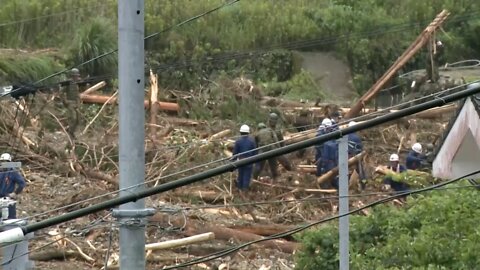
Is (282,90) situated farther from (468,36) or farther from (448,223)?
(448,223)

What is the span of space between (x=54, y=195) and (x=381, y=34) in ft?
80.1

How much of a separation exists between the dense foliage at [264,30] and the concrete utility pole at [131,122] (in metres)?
27.6

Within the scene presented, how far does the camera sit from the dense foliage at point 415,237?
11.3m

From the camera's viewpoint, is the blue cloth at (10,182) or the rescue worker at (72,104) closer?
the blue cloth at (10,182)

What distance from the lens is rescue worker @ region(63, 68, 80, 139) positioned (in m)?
24.6

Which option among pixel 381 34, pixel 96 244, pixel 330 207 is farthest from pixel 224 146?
pixel 381 34

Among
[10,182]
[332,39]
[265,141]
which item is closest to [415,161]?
[265,141]

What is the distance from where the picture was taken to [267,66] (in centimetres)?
3994

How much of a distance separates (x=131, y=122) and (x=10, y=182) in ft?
38.8

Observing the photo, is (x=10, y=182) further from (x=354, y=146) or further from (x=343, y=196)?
(x=343, y=196)

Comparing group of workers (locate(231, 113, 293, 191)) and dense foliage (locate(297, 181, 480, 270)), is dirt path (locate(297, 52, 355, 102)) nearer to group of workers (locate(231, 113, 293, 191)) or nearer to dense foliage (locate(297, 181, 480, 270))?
group of workers (locate(231, 113, 293, 191))

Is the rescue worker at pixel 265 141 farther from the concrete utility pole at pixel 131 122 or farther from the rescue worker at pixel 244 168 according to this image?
the concrete utility pole at pixel 131 122

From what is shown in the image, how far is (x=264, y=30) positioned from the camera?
139 ft

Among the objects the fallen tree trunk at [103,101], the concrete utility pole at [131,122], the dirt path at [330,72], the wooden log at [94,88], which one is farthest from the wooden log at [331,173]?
the dirt path at [330,72]
